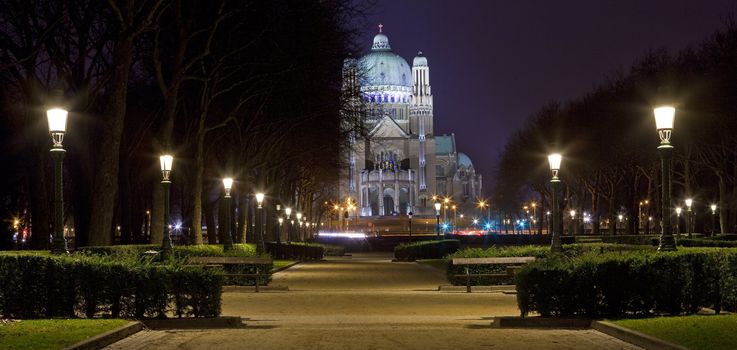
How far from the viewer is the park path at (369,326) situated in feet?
51.7

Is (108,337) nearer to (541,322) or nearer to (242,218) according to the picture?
(541,322)

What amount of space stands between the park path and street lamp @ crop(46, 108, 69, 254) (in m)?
3.94

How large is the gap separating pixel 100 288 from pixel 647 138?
5526 centimetres

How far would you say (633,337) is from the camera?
15.6 meters

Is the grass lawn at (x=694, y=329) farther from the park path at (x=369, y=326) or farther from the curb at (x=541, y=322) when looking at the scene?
the curb at (x=541, y=322)

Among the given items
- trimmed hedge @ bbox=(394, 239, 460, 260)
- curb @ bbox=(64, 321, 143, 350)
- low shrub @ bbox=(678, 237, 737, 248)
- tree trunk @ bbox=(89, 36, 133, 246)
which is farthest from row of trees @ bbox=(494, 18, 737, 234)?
curb @ bbox=(64, 321, 143, 350)

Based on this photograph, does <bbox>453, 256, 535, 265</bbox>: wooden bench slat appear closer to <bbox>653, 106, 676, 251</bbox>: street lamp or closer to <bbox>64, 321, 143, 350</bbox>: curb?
<bbox>653, 106, 676, 251</bbox>: street lamp

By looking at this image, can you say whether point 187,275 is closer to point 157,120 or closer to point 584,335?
point 584,335

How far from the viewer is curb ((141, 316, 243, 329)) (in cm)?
1884

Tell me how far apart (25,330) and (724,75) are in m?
46.9

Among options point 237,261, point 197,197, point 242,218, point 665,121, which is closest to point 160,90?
point 197,197

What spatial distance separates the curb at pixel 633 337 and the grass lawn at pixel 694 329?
0.17 m

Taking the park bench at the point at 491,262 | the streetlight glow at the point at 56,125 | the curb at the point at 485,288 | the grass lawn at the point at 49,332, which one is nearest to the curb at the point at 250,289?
the curb at the point at 485,288

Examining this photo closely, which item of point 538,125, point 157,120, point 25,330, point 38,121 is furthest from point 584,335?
point 538,125
